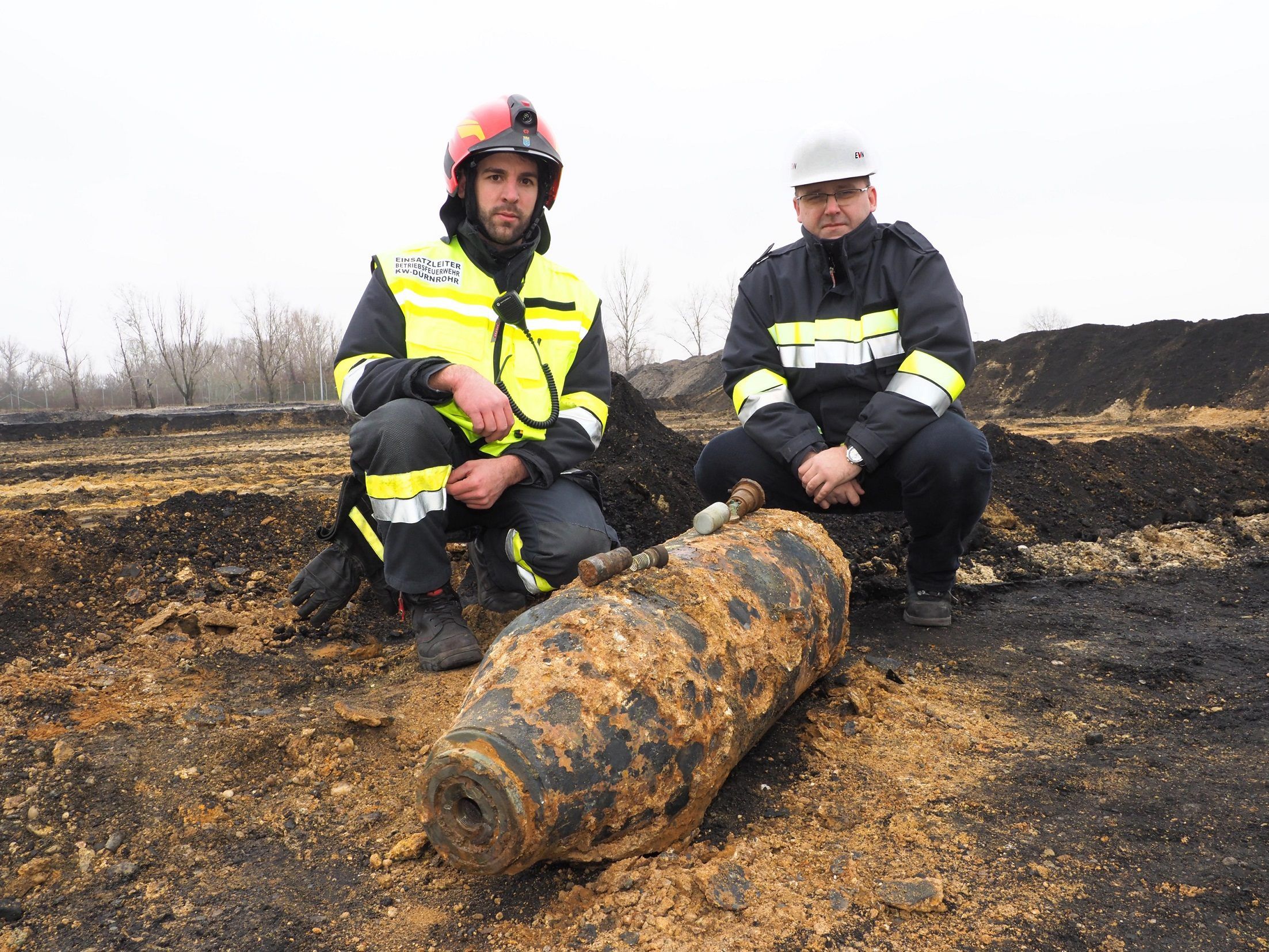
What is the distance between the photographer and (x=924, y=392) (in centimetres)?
360

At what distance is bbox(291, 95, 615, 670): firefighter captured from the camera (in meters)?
3.39

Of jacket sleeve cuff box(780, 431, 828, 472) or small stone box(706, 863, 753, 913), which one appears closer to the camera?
small stone box(706, 863, 753, 913)

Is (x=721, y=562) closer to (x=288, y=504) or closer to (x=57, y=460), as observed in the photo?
(x=288, y=504)

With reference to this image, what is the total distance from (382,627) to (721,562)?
2282 mm

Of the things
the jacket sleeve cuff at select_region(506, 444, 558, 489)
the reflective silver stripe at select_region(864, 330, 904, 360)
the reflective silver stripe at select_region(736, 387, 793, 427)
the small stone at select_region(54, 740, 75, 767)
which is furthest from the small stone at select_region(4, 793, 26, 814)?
the reflective silver stripe at select_region(864, 330, 904, 360)

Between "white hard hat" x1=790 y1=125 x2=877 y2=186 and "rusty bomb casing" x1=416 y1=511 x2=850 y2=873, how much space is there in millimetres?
2033

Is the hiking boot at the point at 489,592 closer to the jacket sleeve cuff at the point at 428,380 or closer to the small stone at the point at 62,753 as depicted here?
the jacket sleeve cuff at the point at 428,380

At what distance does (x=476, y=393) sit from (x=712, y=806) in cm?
180

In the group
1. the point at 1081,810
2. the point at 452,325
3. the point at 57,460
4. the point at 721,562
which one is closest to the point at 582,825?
the point at 721,562

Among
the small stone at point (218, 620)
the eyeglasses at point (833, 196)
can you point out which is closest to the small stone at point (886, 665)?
the eyeglasses at point (833, 196)

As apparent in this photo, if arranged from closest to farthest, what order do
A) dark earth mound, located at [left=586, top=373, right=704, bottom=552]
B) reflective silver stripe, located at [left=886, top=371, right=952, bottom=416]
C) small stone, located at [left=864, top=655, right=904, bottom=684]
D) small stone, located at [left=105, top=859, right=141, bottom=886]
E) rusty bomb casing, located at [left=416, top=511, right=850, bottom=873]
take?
rusty bomb casing, located at [left=416, top=511, right=850, bottom=873]
small stone, located at [left=105, top=859, right=141, bottom=886]
small stone, located at [left=864, top=655, right=904, bottom=684]
reflective silver stripe, located at [left=886, top=371, right=952, bottom=416]
dark earth mound, located at [left=586, top=373, right=704, bottom=552]

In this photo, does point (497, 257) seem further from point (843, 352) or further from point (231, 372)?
point (231, 372)

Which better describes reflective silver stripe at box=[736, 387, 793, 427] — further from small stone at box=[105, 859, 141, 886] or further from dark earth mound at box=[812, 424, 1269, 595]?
small stone at box=[105, 859, 141, 886]

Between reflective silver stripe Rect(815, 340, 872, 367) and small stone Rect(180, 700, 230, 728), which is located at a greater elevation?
reflective silver stripe Rect(815, 340, 872, 367)
